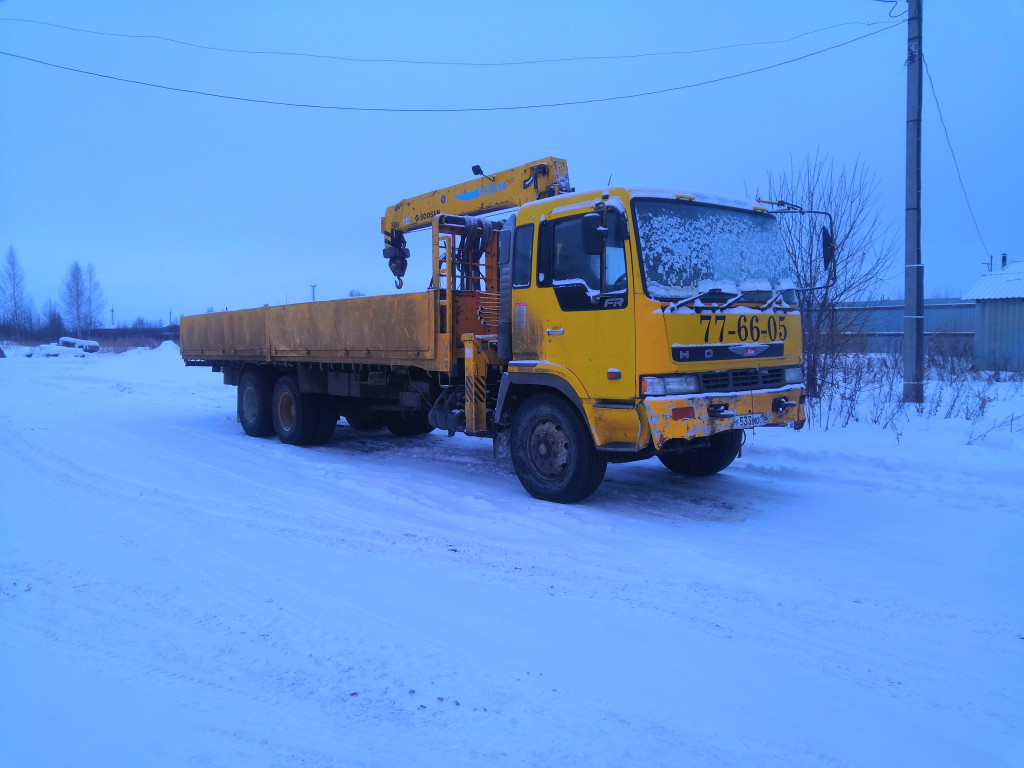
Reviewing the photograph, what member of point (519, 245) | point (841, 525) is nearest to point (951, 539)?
point (841, 525)

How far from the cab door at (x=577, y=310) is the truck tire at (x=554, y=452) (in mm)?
408

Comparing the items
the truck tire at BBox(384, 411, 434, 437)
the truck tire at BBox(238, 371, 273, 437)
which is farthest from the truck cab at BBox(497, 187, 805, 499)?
the truck tire at BBox(238, 371, 273, 437)

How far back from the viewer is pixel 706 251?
21.1ft

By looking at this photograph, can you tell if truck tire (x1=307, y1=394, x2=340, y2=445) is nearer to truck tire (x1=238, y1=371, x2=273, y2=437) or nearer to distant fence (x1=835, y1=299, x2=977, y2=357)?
truck tire (x1=238, y1=371, x2=273, y2=437)

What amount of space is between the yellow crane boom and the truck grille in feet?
10.4

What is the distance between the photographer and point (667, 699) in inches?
124

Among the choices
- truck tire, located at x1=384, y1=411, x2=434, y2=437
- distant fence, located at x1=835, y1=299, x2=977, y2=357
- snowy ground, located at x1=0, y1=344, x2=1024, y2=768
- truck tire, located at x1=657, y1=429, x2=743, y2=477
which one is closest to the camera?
snowy ground, located at x1=0, y1=344, x2=1024, y2=768

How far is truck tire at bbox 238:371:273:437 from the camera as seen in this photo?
40.1 ft

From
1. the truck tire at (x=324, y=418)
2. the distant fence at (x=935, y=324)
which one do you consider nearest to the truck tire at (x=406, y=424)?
the truck tire at (x=324, y=418)

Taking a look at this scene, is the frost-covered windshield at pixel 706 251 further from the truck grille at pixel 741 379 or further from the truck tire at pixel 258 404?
the truck tire at pixel 258 404

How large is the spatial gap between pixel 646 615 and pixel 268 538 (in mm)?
3191

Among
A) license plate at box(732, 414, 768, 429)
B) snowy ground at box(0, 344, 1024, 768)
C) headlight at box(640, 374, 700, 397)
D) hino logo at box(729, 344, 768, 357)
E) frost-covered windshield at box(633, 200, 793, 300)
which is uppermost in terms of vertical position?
frost-covered windshield at box(633, 200, 793, 300)

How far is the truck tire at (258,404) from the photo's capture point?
40.1 feet

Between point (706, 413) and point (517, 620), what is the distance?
2.83 m
